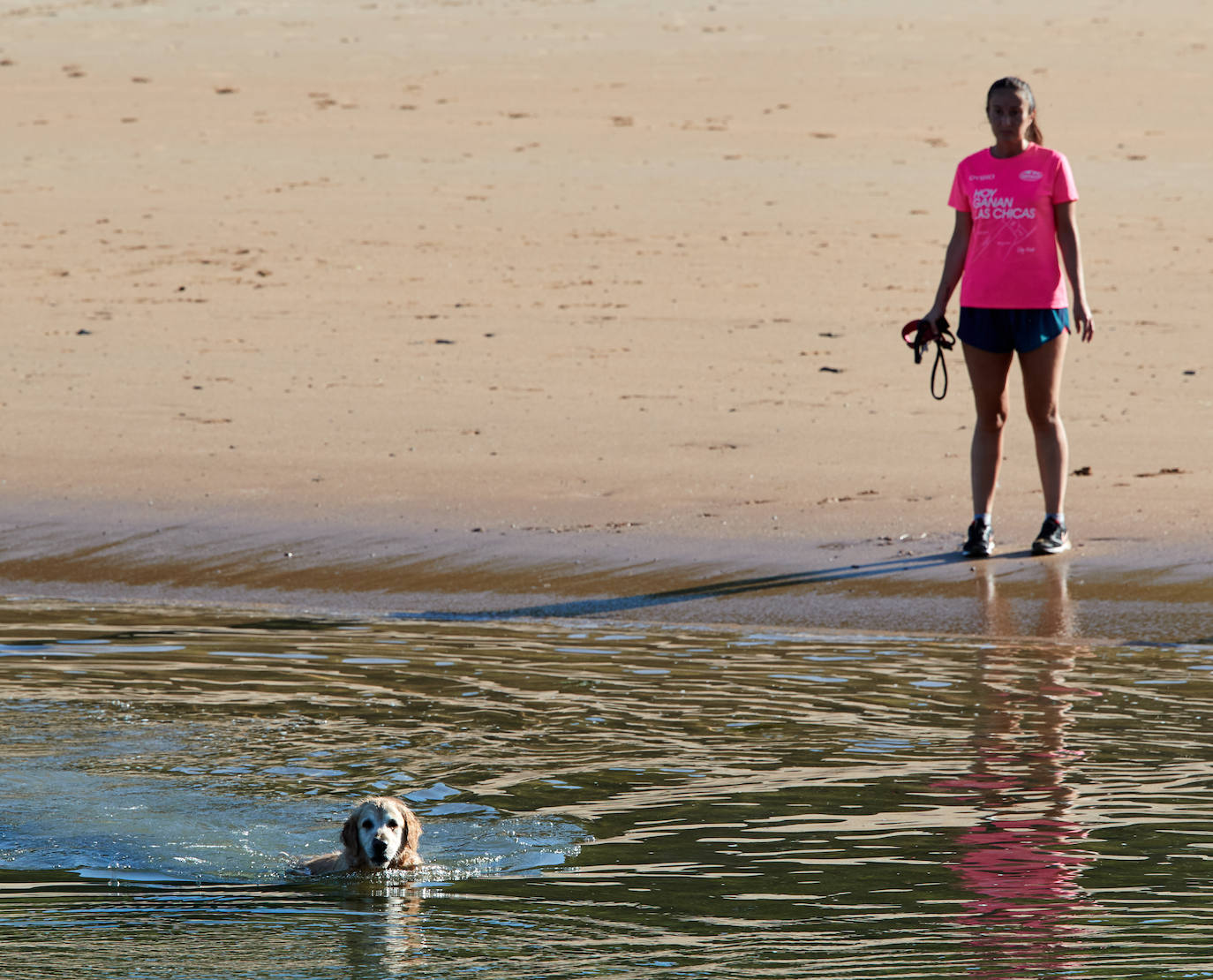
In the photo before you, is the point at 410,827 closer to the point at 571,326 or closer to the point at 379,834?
the point at 379,834

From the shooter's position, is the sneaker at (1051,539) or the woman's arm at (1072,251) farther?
the sneaker at (1051,539)

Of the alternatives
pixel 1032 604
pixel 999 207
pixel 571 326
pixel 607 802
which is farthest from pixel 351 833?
pixel 571 326

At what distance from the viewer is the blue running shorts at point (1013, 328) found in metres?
8.62

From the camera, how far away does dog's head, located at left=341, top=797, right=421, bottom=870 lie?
5582 millimetres

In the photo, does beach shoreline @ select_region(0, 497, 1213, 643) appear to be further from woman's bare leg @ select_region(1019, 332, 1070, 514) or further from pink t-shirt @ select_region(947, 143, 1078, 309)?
pink t-shirt @ select_region(947, 143, 1078, 309)

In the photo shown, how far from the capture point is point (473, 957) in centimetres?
505

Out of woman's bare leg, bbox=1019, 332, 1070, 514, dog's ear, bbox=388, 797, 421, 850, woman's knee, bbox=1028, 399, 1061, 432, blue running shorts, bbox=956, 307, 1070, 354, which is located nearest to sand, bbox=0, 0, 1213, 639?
woman's bare leg, bbox=1019, 332, 1070, 514

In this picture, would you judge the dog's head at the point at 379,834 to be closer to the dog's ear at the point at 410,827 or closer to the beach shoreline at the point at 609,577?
the dog's ear at the point at 410,827

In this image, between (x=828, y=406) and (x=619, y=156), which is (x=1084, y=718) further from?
(x=619, y=156)

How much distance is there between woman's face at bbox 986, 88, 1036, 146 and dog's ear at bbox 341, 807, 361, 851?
166 inches

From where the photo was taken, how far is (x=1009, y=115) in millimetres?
8367

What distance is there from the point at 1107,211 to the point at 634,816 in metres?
12.7

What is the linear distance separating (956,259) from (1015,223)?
318 millimetres

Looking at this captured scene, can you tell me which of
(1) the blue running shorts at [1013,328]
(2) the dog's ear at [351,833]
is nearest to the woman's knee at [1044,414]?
(1) the blue running shorts at [1013,328]
